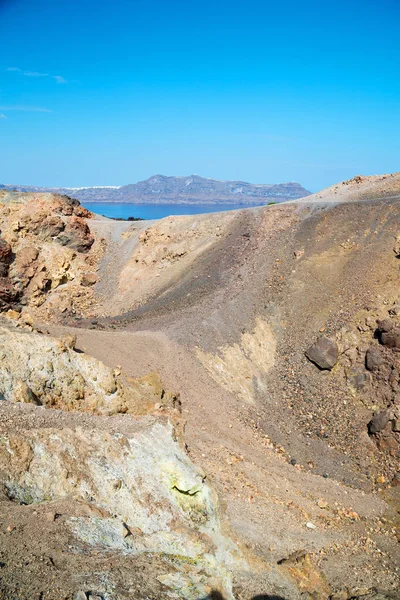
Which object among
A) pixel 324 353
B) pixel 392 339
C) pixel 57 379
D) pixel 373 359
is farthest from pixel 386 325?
pixel 57 379

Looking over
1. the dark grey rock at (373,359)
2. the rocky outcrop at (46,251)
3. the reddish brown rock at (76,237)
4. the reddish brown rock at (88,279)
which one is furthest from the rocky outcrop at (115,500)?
the reddish brown rock at (76,237)

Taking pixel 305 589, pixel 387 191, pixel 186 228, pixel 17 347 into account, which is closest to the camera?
pixel 305 589

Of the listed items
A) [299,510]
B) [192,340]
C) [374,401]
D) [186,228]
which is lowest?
[299,510]

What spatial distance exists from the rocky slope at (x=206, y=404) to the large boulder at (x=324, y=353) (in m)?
0.07

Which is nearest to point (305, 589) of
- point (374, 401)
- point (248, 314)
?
point (374, 401)

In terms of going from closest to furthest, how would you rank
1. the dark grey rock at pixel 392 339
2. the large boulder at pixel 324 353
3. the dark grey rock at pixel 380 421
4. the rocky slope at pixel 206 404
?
the rocky slope at pixel 206 404 → the dark grey rock at pixel 380 421 → the dark grey rock at pixel 392 339 → the large boulder at pixel 324 353

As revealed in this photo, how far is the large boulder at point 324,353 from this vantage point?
2334cm

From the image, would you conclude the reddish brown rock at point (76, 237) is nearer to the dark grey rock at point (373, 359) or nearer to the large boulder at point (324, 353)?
the large boulder at point (324, 353)

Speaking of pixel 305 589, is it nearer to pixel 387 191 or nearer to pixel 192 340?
pixel 192 340

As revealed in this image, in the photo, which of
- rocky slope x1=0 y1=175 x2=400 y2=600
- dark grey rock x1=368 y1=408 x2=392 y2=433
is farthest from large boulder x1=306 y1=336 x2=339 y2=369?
dark grey rock x1=368 y1=408 x2=392 y2=433

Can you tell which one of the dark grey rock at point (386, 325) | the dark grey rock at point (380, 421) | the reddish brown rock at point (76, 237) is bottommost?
the dark grey rock at point (380, 421)

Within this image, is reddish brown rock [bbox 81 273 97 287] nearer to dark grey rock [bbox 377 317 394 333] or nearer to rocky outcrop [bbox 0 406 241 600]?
dark grey rock [bbox 377 317 394 333]

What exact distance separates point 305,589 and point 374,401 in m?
11.9

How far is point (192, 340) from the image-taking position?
77.8 ft
